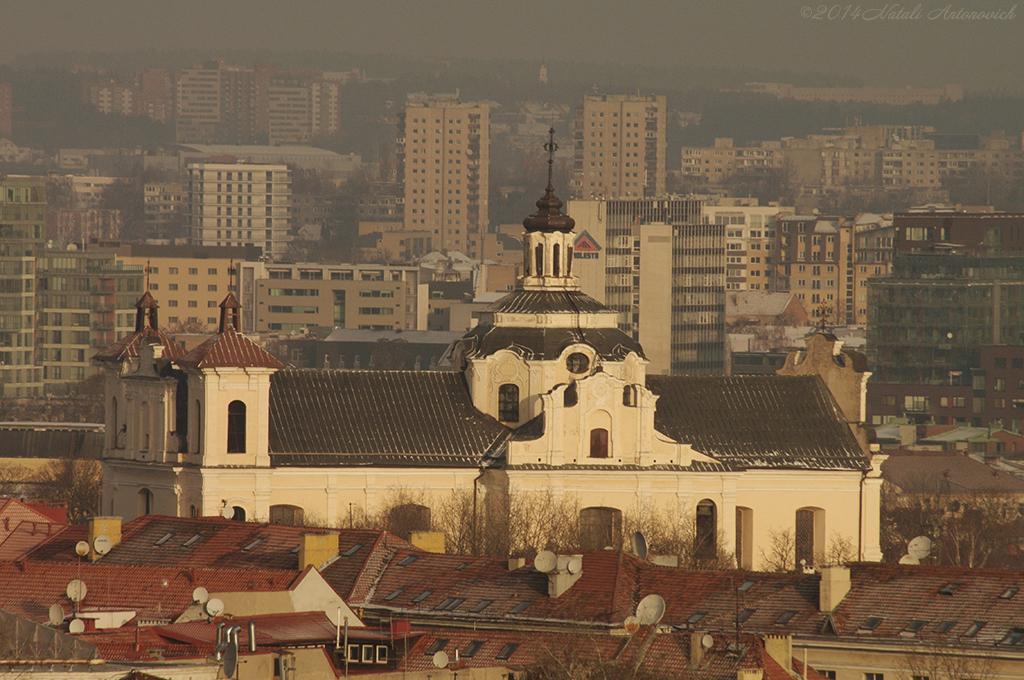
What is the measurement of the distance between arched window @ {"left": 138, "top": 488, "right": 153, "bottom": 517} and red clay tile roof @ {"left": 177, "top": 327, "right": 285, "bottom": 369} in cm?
476

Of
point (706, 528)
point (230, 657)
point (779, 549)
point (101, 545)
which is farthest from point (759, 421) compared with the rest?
point (230, 657)

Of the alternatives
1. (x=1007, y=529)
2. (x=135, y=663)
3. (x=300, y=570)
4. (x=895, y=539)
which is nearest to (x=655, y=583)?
(x=300, y=570)

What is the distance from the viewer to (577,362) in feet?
327

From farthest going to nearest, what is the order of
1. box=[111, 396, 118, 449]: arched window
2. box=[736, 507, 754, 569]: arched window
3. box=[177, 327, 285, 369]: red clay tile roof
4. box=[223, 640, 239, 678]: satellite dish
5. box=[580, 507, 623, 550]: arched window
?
1. box=[111, 396, 118, 449]: arched window
2. box=[736, 507, 754, 569]: arched window
3. box=[580, 507, 623, 550]: arched window
4. box=[177, 327, 285, 369]: red clay tile roof
5. box=[223, 640, 239, 678]: satellite dish

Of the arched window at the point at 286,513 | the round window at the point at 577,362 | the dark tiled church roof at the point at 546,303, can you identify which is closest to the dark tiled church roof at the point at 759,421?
the round window at the point at 577,362

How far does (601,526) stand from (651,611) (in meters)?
39.1

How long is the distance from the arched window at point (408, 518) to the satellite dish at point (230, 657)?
1754 inches

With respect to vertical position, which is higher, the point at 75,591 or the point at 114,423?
the point at 114,423

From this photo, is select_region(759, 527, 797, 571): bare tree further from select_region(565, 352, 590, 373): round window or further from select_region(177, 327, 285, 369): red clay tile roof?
select_region(177, 327, 285, 369): red clay tile roof

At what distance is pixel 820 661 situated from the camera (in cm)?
6375

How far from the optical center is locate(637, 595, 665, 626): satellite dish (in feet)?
193

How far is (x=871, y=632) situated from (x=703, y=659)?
29.5ft

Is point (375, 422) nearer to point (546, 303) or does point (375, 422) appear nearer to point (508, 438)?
point (508, 438)

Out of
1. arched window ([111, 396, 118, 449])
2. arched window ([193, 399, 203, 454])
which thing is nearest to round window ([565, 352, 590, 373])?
arched window ([193, 399, 203, 454])
